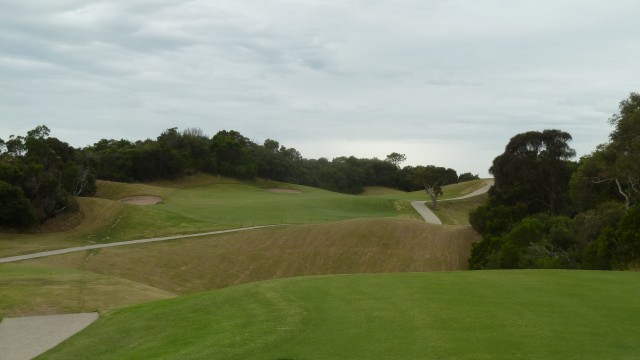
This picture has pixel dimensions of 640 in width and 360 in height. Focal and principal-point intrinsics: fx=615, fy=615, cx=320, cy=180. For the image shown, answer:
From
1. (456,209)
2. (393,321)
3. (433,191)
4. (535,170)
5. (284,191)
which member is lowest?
(393,321)

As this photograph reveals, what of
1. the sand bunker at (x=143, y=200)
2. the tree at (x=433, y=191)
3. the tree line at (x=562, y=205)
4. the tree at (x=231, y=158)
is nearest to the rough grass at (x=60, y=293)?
the tree line at (x=562, y=205)

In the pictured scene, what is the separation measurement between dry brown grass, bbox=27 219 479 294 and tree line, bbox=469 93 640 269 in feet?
10.3

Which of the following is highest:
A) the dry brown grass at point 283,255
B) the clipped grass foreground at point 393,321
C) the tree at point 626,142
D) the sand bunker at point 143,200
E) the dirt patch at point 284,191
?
the tree at point 626,142

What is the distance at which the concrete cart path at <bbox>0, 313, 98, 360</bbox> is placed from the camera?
1554cm

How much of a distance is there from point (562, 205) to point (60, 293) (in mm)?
36765

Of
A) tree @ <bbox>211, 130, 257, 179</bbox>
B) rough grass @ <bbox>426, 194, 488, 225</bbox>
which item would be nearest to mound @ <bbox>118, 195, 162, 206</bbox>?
tree @ <bbox>211, 130, 257, 179</bbox>

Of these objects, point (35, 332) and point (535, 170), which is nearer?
point (35, 332)

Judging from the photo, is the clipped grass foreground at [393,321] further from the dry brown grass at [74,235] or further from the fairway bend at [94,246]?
the dry brown grass at [74,235]

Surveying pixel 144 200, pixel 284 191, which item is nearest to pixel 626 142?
pixel 144 200

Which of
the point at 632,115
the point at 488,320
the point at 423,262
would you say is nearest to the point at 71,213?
the point at 423,262

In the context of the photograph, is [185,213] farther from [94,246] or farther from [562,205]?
[562,205]

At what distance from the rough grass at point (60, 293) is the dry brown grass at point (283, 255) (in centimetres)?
595

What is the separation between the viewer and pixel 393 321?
1176 centimetres

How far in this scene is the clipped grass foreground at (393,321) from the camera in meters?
9.77
